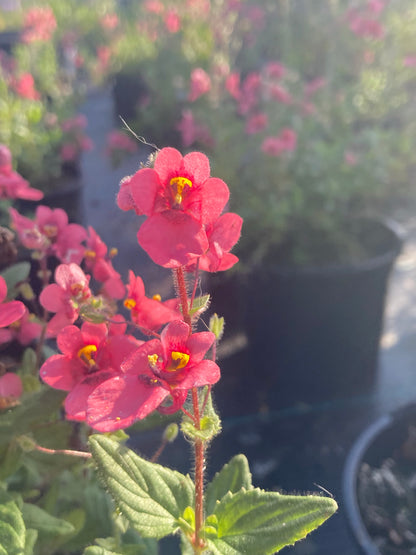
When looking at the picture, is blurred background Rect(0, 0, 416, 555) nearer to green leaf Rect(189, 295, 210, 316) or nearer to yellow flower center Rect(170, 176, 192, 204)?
green leaf Rect(189, 295, 210, 316)

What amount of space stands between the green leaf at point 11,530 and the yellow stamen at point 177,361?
22 cm

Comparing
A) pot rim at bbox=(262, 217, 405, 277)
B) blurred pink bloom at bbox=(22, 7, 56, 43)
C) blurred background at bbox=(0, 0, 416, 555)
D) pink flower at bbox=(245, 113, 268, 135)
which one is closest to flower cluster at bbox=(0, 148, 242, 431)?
blurred background at bbox=(0, 0, 416, 555)

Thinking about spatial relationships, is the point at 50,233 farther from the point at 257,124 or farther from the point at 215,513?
the point at 257,124

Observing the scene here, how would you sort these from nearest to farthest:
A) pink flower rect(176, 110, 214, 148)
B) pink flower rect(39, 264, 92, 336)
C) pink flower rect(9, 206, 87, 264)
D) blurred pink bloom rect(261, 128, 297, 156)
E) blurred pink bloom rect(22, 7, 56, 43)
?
1. pink flower rect(39, 264, 92, 336)
2. pink flower rect(9, 206, 87, 264)
3. blurred pink bloom rect(261, 128, 297, 156)
4. pink flower rect(176, 110, 214, 148)
5. blurred pink bloom rect(22, 7, 56, 43)

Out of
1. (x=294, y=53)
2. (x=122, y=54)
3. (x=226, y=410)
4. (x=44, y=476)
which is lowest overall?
(x=44, y=476)

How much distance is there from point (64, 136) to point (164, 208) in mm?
2463

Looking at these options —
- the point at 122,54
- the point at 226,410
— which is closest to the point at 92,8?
the point at 122,54

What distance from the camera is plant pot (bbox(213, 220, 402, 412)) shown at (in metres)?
1.67

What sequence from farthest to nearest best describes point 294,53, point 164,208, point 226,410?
point 294,53, point 226,410, point 164,208

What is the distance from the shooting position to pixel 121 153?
10.6 feet

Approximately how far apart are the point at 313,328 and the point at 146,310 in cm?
114

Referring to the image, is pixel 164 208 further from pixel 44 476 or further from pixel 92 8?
pixel 92 8

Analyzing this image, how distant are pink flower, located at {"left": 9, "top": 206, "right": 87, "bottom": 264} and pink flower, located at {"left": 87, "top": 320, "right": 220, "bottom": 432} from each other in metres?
0.29

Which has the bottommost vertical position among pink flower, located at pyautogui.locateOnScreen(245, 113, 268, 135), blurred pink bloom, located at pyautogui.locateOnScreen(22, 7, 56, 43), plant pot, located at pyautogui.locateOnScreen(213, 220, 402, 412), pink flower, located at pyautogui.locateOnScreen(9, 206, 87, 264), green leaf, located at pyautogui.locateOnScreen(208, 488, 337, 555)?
green leaf, located at pyautogui.locateOnScreen(208, 488, 337, 555)
